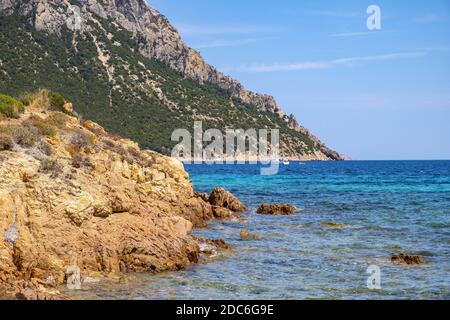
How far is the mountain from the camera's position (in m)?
108

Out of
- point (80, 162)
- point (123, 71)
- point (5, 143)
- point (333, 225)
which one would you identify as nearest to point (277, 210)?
point (333, 225)

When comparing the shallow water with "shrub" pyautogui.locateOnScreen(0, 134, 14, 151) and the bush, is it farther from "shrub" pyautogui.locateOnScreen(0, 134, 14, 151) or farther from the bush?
the bush

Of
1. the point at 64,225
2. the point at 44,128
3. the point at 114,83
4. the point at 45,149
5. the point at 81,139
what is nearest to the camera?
the point at 64,225

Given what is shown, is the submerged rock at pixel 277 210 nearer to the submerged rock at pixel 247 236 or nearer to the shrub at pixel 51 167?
the submerged rock at pixel 247 236

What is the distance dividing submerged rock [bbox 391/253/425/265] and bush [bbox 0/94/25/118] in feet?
53.8

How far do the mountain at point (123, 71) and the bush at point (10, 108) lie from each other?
6813 centimetres

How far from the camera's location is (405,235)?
22.8 m

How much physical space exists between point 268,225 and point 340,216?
587 centimetres

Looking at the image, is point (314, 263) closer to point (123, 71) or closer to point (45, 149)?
point (45, 149)

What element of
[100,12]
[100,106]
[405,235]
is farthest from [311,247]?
[100,12]

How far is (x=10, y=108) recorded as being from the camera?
22.3m

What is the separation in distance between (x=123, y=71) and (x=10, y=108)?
353 ft

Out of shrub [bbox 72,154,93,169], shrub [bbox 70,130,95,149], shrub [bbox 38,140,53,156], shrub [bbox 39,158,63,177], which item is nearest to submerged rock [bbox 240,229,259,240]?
shrub [bbox 72,154,93,169]

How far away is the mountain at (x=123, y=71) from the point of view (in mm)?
107875
